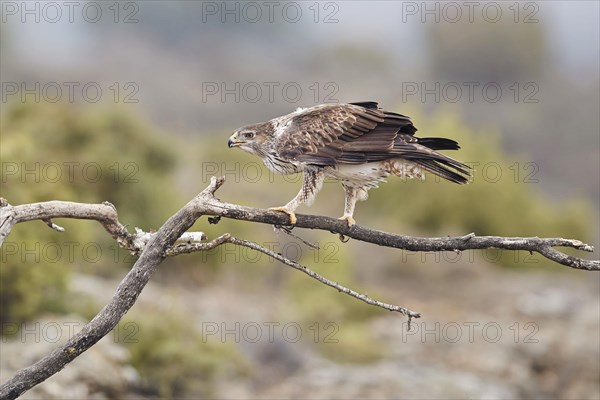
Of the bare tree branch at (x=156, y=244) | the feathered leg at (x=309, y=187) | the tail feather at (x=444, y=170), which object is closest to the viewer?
the bare tree branch at (x=156, y=244)

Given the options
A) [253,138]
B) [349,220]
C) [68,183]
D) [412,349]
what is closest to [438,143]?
[349,220]

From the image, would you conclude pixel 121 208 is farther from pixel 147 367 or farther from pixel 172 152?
pixel 147 367

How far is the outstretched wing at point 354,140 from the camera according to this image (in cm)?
757

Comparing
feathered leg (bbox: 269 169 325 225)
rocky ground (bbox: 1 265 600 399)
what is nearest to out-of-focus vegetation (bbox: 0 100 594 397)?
rocky ground (bbox: 1 265 600 399)

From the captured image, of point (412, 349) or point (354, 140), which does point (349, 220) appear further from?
point (412, 349)

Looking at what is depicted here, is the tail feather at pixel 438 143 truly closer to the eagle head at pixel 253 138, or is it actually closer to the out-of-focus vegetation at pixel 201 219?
the eagle head at pixel 253 138

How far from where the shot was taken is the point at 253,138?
7879mm

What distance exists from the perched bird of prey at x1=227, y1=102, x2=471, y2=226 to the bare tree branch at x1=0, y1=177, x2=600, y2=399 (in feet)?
2.49

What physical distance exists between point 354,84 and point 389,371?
77.7 m

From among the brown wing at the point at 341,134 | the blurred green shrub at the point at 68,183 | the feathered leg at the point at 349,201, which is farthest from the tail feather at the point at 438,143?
the blurred green shrub at the point at 68,183

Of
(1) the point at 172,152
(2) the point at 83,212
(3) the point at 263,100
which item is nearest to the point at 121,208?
(1) the point at 172,152

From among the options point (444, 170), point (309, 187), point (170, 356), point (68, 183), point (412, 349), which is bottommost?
point (412, 349)

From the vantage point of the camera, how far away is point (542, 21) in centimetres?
9738

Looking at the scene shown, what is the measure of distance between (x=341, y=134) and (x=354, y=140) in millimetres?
125
